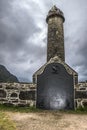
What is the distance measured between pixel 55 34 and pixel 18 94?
25.3 ft

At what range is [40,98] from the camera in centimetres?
1284

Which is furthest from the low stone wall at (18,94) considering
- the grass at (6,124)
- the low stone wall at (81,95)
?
the grass at (6,124)

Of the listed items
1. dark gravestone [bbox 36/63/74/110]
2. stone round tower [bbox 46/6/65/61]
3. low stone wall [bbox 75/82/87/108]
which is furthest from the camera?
stone round tower [bbox 46/6/65/61]

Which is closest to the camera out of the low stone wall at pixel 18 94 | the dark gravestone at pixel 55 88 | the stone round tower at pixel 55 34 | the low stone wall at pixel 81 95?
the low stone wall at pixel 81 95

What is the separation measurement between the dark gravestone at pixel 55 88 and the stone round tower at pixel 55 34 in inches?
197

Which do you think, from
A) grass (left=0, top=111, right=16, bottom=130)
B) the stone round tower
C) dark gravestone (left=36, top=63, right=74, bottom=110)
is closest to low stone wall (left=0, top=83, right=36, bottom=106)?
dark gravestone (left=36, top=63, right=74, bottom=110)

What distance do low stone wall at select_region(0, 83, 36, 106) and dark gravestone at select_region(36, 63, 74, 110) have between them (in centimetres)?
45

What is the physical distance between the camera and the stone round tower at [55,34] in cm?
1823

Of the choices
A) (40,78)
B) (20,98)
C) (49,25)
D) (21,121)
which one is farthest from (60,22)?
(21,121)

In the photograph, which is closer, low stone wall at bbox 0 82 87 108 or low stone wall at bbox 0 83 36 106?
low stone wall at bbox 0 82 87 108

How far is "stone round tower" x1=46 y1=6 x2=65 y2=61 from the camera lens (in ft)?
59.8

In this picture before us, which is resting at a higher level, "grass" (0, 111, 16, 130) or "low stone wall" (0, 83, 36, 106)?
"low stone wall" (0, 83, 36, 106)

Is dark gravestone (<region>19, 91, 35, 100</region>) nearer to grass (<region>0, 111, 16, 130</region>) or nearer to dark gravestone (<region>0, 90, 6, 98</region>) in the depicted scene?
dark gravestone (<region>0, 90, 6, 98</region>)

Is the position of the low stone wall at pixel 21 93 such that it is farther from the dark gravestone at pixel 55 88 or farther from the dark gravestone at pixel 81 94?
the dark gravestone at pixel 55 88
